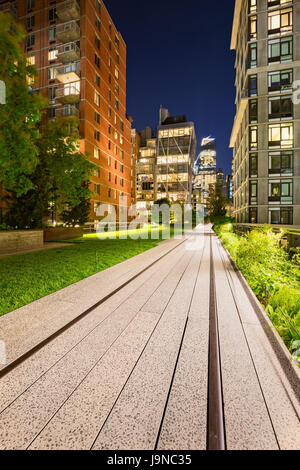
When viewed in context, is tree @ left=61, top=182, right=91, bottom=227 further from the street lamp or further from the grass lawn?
the grass lawn

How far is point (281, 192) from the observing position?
25203 mm

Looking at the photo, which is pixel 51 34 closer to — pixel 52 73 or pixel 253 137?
pixel 52 73

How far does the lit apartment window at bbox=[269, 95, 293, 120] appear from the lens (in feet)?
80.9

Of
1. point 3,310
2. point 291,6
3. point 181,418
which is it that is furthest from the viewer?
point 291,6

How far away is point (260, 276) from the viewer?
4766 mm

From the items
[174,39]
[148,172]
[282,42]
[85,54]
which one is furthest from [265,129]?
[174,39]

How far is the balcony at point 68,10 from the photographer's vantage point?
24844 mm

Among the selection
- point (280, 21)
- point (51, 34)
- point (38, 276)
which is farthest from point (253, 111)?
point (38, 276)

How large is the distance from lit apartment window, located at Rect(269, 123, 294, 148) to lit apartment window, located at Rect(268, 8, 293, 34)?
10.4m

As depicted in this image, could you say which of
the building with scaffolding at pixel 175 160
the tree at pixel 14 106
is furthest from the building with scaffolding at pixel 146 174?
the tree at pixel 14 106

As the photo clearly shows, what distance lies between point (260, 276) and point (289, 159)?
26.3 meters

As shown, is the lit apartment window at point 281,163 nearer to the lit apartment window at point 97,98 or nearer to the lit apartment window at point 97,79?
the lit apartment window at point 97,98
